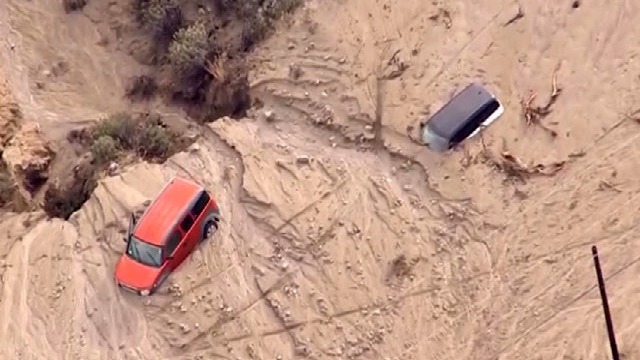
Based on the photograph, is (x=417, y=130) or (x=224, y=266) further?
(x=417, y=130)

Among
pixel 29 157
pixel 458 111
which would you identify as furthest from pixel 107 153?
pixel 458 111

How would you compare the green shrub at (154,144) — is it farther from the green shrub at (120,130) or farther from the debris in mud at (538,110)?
the debris in mud at (538,110)

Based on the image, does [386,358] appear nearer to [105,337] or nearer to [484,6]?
[105,337]

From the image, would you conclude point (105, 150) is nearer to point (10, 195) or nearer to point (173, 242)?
point (10, 195)

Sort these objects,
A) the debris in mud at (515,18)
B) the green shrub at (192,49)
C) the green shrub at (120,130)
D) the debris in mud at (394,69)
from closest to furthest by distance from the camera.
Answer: the debris in mud at (394,69), the debris in mud at (515,18), the green shrub at (120,130), the green shrub at (192,49)

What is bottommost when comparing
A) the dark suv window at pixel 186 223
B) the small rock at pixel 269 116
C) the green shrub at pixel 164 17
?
the dark suv window at pixel 186 223

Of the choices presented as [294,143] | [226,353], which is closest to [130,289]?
[226,353]

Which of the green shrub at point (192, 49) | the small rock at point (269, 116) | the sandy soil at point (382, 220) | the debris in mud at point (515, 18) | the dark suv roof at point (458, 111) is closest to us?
the sandy soil at point (382, 220)

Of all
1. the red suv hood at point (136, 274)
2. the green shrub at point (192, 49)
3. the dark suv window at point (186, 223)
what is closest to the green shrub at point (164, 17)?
the green shrub at point (192, 49)
